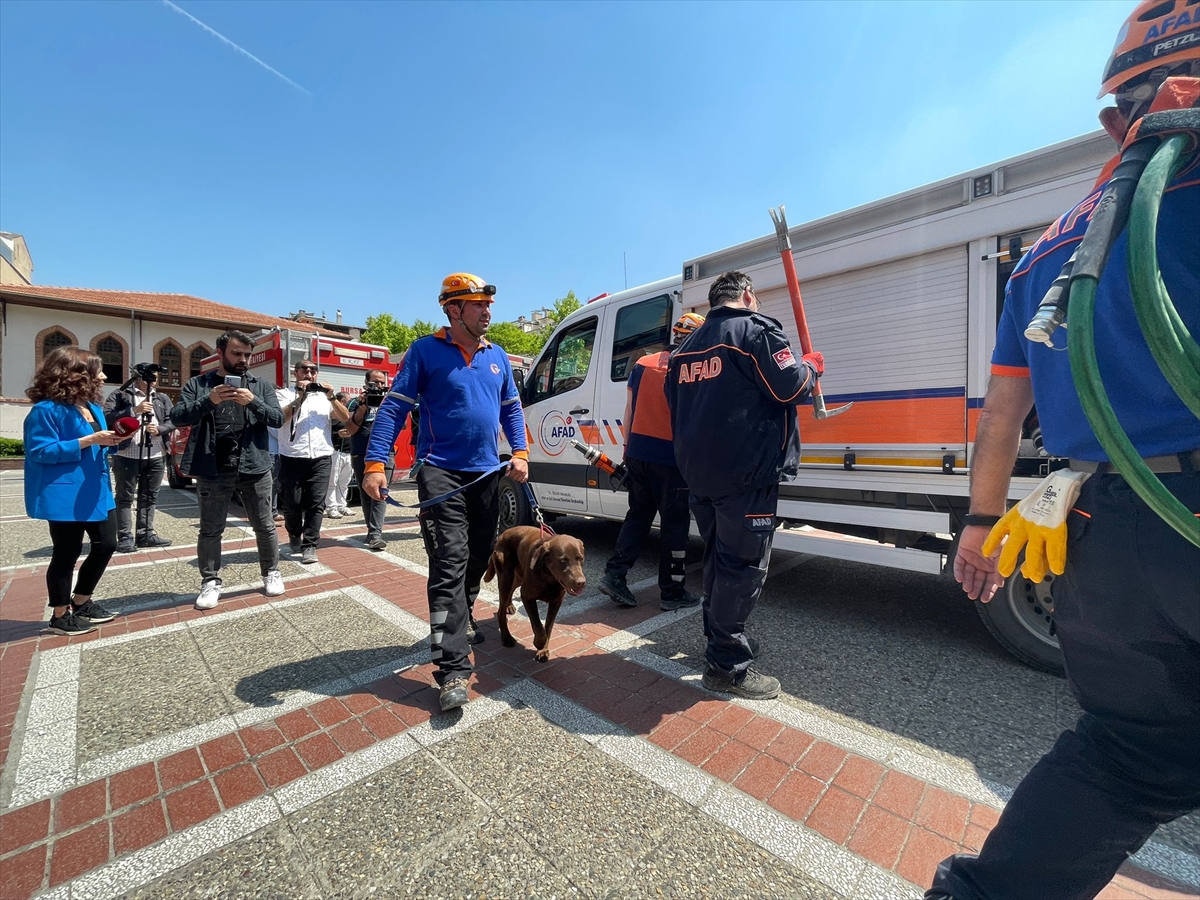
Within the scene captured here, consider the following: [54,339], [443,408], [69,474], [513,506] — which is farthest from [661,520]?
[54,339]

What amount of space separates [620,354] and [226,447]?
3290 millimetres

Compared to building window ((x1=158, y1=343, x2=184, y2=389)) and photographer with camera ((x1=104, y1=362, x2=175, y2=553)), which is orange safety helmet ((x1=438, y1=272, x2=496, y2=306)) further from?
building window ((x1=158, y1=343, x2=184, y2=389))

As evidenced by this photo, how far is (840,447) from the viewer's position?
3600 mm

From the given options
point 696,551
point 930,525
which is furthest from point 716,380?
point 696,551

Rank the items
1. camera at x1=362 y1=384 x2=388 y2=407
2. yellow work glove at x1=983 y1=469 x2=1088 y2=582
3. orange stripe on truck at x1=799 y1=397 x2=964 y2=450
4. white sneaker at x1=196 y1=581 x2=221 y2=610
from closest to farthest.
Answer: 1. yellow work glove at x1=983 y1=469 x2=1088 y2=582
2. orange stripe on truck at x1=799 y1=397 x2=964 y2=450
3. white sneaker at x1=196 y1=581 x2=221 y2=610
4. camera at x1=362 y1=384 x2=388 y2=407

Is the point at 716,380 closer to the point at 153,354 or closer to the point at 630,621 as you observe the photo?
the point at 630,621

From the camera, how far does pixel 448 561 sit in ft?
8.82

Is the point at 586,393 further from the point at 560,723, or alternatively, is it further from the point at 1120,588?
the point at 1120,588

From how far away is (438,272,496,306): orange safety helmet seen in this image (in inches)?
113

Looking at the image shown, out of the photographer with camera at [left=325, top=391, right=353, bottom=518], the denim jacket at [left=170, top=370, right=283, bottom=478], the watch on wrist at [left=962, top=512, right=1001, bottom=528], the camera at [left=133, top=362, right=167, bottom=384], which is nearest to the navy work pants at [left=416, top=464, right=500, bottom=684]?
the denim jacket at [left=170, top=370, right=283, bottom=478]

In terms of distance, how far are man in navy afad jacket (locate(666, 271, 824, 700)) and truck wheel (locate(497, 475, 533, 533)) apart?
133 inches

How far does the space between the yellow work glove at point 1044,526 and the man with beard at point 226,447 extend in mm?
4166

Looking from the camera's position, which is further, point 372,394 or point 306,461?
point 372,394

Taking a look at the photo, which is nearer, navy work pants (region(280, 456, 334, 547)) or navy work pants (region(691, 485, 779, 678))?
navy work pants (region(691, 485, 779, 678))
